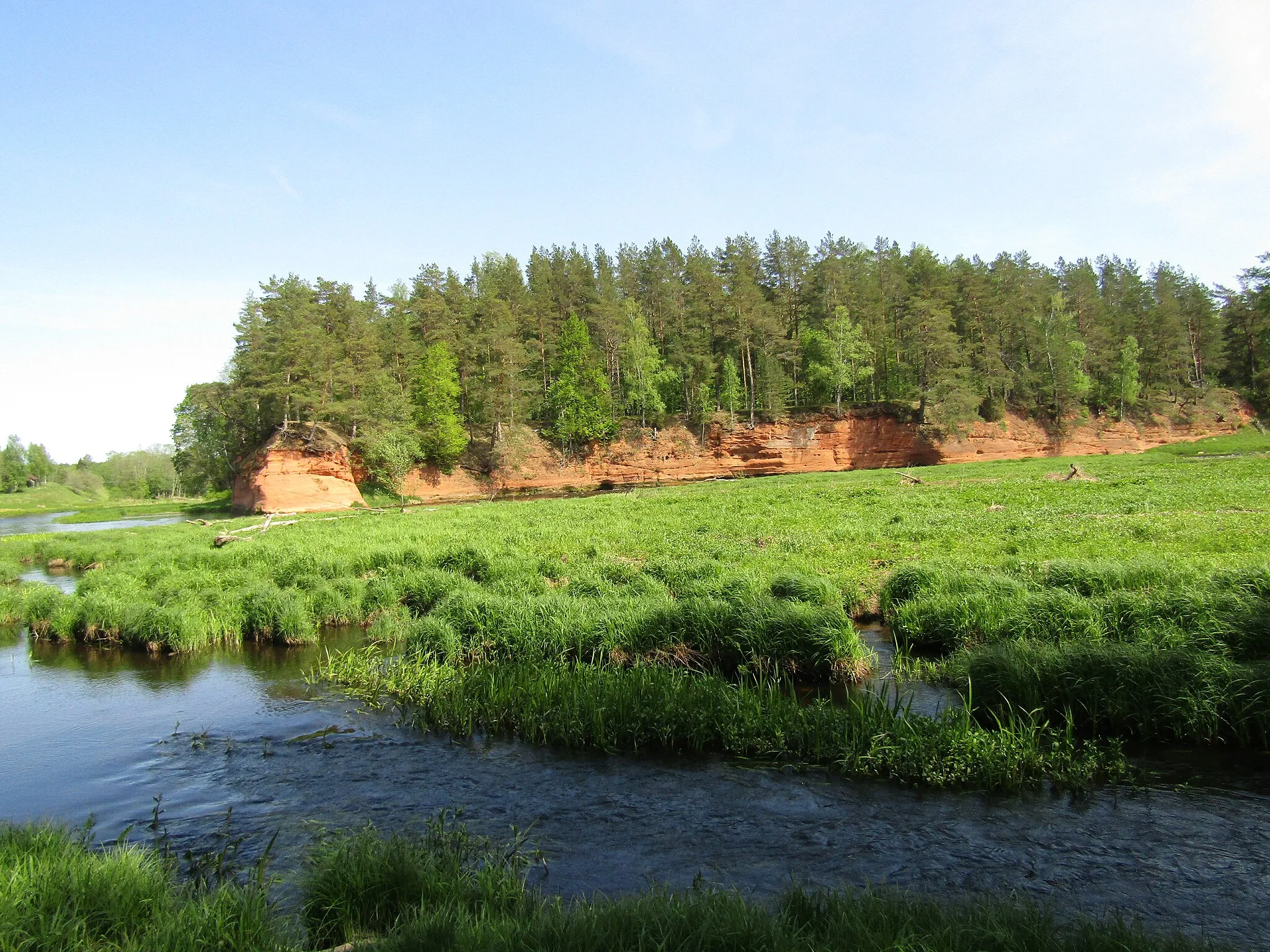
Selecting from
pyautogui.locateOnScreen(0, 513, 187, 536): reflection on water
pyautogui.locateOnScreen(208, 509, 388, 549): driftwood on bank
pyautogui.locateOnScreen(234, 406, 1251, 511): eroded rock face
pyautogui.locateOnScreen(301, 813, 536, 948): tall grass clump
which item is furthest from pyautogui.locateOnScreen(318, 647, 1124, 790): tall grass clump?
pyautogui.locateOnScreen(234, 406, 1251, 511): eroded rock face

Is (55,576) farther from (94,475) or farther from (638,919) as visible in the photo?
(94,475)

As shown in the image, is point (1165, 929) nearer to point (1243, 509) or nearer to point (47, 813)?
point (47, 813)

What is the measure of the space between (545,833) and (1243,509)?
21484 millimetres

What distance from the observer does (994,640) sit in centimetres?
1023

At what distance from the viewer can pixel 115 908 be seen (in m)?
4.54

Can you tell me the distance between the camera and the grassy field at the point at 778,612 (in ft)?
26.2

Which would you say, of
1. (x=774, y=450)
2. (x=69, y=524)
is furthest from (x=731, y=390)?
(x=69, y=524)

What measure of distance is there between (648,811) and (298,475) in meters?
58.3

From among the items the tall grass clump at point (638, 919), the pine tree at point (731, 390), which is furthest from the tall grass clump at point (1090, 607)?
the pine tree at point (731, 390)

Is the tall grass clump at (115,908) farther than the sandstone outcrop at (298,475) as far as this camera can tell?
No

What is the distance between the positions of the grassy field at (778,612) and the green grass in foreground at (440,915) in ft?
9.90

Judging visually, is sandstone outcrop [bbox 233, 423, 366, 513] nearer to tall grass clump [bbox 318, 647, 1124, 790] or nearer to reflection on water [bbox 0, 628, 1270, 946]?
reflection on water [bbox 0, 628, 1270, 946]

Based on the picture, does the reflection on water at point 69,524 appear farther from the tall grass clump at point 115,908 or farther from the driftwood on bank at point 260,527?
the tall grass clump at point 115,908

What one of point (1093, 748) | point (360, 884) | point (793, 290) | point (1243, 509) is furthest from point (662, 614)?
point (793, 290)
